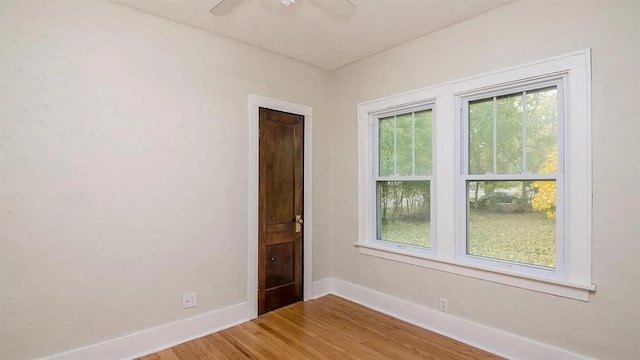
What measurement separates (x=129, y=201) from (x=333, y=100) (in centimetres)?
249

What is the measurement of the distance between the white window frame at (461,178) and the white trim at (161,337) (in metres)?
1.54

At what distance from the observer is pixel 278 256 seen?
3455 millimetres

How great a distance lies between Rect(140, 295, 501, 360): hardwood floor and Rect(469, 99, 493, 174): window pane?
1506 millimetres

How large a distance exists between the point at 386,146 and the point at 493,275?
5.36 ft

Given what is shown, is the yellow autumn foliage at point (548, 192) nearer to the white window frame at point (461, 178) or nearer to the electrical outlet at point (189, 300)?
the white window frame at point (461, 178)

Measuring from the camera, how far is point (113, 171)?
2445 mm

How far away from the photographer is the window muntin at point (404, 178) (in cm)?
314

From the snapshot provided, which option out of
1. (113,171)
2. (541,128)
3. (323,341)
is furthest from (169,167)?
(541,128)

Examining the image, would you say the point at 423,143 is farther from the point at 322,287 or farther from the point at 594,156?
the point at 322,287

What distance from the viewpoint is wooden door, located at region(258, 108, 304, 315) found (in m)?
3.31

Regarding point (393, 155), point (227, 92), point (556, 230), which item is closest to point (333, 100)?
point (393, 155)

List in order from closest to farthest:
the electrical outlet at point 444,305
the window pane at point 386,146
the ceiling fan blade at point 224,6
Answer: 1. the ceiling fan blade at point 224,6
2. the electrical outlet at point 444,305
3. the window pane at point 386,146

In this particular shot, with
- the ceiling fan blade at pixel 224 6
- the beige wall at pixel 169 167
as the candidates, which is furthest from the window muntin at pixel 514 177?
the ceiling fan blade at pixel 224 6

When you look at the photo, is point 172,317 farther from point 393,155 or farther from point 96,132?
point 393,155
